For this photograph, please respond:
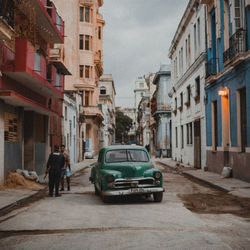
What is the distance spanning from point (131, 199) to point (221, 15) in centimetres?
1166

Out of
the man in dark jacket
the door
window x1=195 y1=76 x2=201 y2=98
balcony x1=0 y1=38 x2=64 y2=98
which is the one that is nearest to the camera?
the man in dark jacket

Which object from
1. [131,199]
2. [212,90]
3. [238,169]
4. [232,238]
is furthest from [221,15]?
[232,238]

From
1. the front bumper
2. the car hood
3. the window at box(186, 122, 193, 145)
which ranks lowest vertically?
the front bumper

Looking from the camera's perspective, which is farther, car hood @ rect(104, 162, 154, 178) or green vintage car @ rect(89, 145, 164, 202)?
car hood @ rect(104, 162, 154, 178)

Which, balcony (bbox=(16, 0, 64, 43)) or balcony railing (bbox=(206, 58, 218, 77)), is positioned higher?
balcony (bbox=(16, 0, 64, 43))

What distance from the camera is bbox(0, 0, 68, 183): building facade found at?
15086 millimetres

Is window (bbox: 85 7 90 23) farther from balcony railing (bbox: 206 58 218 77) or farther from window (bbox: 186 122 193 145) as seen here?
balcony railing (bbox: 206 58 218 77)

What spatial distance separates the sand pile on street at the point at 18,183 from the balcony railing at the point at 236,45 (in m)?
9.85

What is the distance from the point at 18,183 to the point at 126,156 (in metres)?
5.90

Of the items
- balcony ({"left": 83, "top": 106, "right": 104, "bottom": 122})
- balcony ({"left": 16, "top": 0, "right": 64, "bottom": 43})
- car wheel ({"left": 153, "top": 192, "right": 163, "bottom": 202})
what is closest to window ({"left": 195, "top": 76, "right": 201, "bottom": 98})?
balcony ({"left": 16, "top": 0, "right": 64, "bottom": 43})

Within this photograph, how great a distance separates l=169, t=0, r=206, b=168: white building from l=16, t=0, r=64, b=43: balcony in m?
8.74

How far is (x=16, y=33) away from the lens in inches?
651

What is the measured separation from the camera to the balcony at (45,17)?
56.5 ft

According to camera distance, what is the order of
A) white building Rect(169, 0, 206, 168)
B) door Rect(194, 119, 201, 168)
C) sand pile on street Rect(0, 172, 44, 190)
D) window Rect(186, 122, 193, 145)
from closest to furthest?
sand pile on street Rect(0, 172, 44, 190) → white building Rect(169, 0, 206, 168) → door Rect(194, 119, 201, 168) → window Rect(186, 122, 193, 145)
